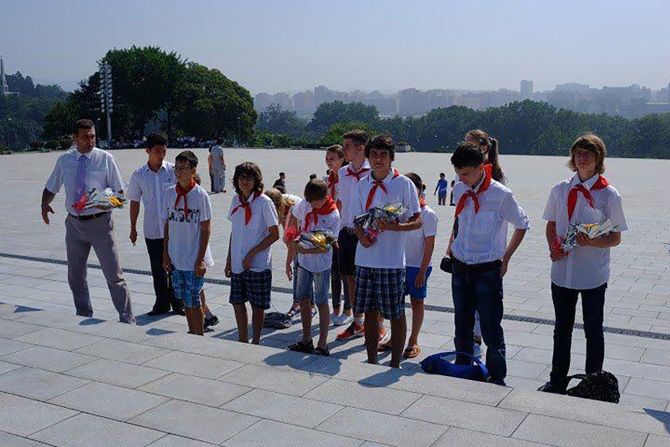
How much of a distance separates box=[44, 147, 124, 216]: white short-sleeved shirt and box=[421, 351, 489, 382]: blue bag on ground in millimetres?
3341

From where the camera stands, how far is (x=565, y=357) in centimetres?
528

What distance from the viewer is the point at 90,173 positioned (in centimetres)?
687

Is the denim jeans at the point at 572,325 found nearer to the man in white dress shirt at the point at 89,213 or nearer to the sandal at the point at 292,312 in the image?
the sandal at the point at 292,312

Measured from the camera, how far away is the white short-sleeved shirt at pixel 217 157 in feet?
68.9

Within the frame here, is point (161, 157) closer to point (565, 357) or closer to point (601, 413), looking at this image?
point (565, 357)

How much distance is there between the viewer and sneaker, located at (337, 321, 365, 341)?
6828 mm

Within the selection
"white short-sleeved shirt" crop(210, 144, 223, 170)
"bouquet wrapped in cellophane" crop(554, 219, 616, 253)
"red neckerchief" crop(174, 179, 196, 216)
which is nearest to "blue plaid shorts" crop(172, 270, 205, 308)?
"red neckerchief" crop(174, 179, 196, 216)

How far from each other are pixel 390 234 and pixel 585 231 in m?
1.27

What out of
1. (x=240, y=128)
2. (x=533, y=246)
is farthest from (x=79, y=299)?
(x=240, y=128)

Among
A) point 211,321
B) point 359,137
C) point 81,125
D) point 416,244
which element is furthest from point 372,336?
point 81,125

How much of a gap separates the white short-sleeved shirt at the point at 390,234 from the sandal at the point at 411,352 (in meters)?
1.11

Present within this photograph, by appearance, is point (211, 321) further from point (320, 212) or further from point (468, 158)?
point (468, 158)

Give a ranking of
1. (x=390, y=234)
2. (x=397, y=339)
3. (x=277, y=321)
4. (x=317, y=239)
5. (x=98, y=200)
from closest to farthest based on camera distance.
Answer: (x=390, y=234) → (x=397, y=339) → (x=317, y=239) → (x=98, y=200) → (x=277, y=321)

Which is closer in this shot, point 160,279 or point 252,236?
point 252,236
